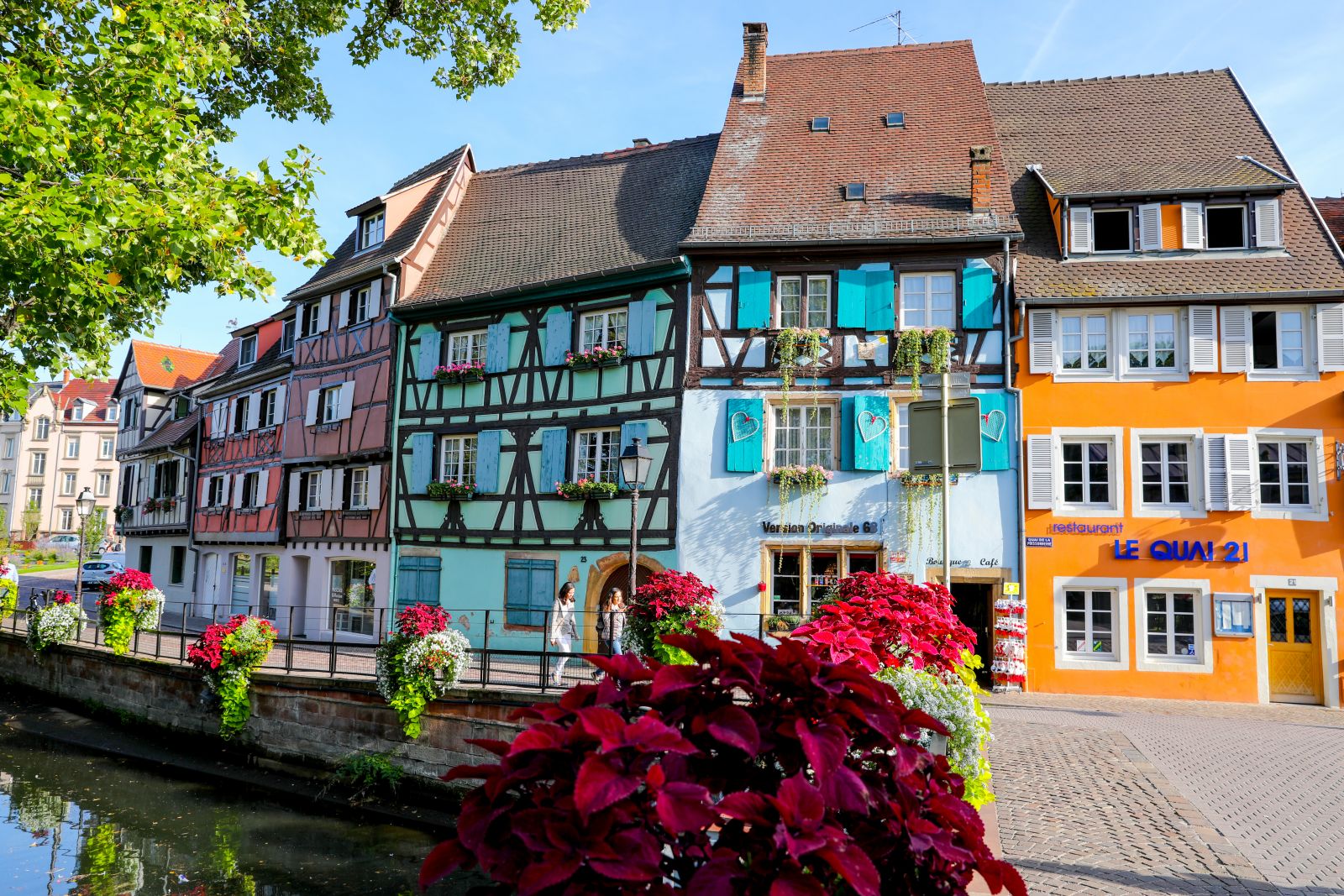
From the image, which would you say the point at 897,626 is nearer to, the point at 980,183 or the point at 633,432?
the point at 633,432

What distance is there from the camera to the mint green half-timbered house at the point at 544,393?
60.0 ft

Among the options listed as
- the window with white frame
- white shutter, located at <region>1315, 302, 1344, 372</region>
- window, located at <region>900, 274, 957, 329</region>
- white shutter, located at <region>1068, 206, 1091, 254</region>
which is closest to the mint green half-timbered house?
window, located at <region>900, 274, 957, 329</region>

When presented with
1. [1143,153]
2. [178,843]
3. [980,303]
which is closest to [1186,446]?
[980,303]

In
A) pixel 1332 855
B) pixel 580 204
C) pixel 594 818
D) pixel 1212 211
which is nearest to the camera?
pixel 594 818

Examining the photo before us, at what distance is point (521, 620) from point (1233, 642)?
12572mm

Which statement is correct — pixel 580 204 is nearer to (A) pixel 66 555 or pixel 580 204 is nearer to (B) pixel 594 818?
(B) pixel 594 818

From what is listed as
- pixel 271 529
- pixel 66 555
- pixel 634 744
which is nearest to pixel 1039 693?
pixel 634 744

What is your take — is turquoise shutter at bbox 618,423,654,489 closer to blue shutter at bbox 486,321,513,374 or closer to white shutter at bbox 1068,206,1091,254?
blue shutter at bbox 486,321,513,374

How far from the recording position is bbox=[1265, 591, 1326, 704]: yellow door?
53.2 ft

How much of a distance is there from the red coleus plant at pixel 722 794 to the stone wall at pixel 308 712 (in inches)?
309

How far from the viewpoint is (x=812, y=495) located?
1717 cm

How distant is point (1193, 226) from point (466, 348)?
47.9ft

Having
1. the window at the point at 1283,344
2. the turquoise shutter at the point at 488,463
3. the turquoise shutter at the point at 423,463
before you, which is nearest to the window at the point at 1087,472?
the window at the point at 1283,344

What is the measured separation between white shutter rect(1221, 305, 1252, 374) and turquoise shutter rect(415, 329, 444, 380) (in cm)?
1540
